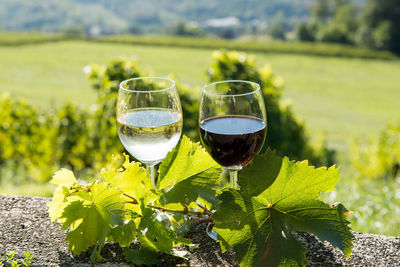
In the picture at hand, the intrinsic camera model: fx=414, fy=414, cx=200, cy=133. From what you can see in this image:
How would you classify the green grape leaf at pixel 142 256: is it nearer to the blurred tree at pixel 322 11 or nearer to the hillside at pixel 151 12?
the hillside at pixel 151 12

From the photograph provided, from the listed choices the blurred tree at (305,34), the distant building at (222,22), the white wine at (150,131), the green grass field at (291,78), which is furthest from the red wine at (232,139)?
the distant building at (222,22)

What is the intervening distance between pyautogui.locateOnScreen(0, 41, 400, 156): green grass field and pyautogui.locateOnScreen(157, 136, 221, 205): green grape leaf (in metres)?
9.69

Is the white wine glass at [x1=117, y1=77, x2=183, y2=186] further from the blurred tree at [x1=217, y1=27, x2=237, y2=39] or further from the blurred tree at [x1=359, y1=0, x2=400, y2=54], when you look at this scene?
the blurred tree at [x1=217, y1=27, x2=237, y2=39]

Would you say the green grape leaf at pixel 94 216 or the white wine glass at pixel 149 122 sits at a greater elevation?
the white wine glass at pixel 149 122

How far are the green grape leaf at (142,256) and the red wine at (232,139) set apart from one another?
0.42 metres

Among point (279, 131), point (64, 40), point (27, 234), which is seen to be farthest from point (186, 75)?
point (27, 234)

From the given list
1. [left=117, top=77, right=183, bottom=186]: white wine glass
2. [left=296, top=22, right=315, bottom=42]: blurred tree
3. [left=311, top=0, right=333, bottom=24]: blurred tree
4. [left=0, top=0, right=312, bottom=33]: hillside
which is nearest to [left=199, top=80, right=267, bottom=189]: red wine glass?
[left=117, top=77, right=183, bottom=186]: white wine glass

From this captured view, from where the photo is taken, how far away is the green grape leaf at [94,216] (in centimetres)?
140

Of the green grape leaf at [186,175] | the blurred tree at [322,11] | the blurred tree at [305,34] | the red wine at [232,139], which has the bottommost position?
the blurred tree at [305,34]

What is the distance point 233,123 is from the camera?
168cm

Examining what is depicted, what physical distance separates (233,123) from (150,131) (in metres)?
0.34

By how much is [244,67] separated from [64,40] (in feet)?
76.8

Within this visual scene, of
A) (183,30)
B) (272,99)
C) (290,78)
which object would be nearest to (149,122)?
(272,99)

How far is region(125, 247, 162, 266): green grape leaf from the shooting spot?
4.79 feet
